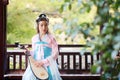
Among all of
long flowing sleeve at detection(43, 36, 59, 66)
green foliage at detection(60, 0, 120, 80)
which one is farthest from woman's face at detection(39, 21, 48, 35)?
green foliage at detection(60, 0, 120, 80)

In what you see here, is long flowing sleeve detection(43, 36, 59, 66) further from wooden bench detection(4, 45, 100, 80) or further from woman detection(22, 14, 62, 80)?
wooden bench detection(4, 45, 100, 80)

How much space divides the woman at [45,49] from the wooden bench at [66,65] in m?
0.53

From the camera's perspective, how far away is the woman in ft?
11.8

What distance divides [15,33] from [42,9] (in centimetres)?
54

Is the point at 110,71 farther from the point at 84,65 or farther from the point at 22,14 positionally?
the point at 22,14

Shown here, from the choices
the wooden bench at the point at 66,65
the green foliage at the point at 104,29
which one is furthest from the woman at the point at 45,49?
the green foliage at the point at 104,29

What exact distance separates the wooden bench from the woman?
528 millimetres

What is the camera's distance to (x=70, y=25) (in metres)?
1.15

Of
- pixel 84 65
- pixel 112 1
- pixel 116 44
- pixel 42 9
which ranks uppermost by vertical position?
pixel 42 9

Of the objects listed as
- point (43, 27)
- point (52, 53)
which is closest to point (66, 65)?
point (52, 53)

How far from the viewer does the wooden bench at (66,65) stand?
413 centimetres

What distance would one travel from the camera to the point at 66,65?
4.31 meters

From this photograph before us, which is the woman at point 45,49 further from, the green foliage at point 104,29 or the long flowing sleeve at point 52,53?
the green foliage at point 104,29

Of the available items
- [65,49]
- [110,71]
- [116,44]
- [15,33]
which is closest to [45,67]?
[65,49]
